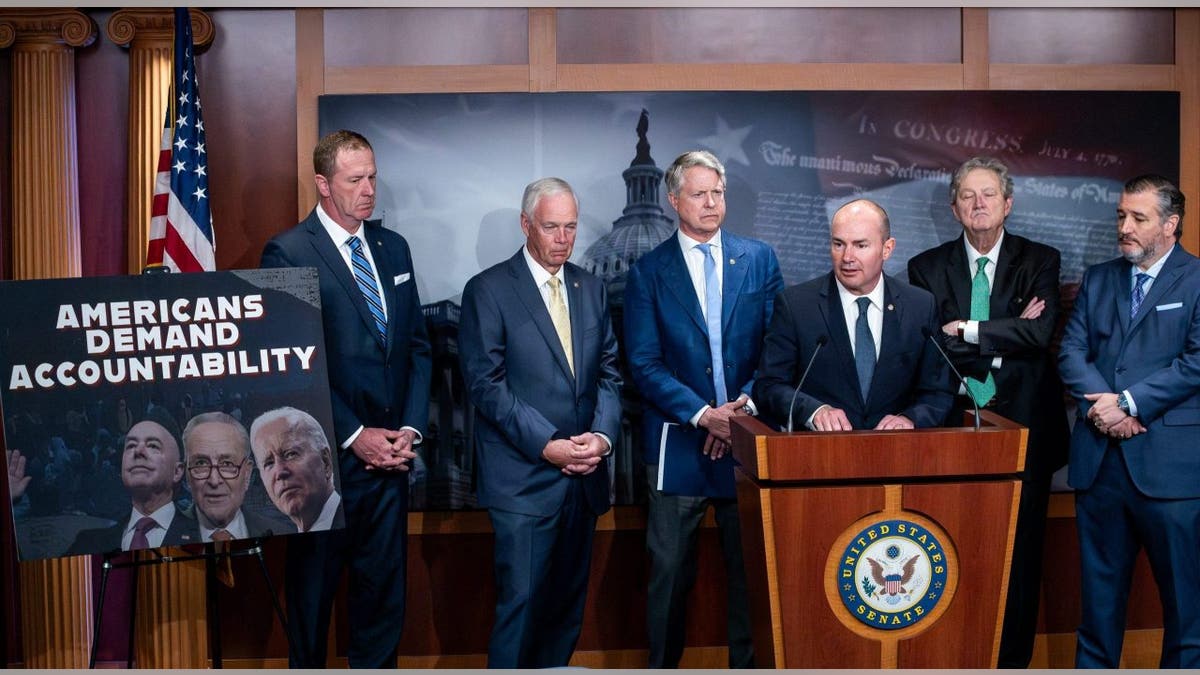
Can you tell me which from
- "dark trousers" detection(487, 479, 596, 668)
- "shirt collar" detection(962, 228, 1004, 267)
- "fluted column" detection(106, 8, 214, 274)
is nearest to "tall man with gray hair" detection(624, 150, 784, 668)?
"dark trousers" detection(487, 479, 596, 668)

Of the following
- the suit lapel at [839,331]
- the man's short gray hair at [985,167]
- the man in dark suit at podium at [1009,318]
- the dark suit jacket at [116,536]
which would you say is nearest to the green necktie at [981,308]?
the man in dark suit at podium at [1009,318]

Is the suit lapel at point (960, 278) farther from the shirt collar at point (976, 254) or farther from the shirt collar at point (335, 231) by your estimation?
the shirt collar at point (335, 231)

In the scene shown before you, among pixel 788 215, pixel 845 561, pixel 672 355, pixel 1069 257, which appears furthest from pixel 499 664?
pixel 1069 257

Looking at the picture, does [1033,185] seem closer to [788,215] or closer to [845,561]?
[788,215]

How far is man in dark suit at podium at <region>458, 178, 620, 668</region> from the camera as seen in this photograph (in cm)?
434

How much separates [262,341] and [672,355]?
1.47 m

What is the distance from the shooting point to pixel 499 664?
438 cm

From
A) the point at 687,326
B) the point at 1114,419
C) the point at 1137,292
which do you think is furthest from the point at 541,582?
the point at 1137,292

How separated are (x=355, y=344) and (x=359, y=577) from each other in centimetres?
85

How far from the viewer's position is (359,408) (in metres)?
4.40

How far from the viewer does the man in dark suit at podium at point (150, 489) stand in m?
3.90

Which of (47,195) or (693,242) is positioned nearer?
(693,242)

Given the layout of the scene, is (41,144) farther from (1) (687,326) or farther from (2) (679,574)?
(2) (679,574)

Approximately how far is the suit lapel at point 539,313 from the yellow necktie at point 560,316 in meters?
0.03
